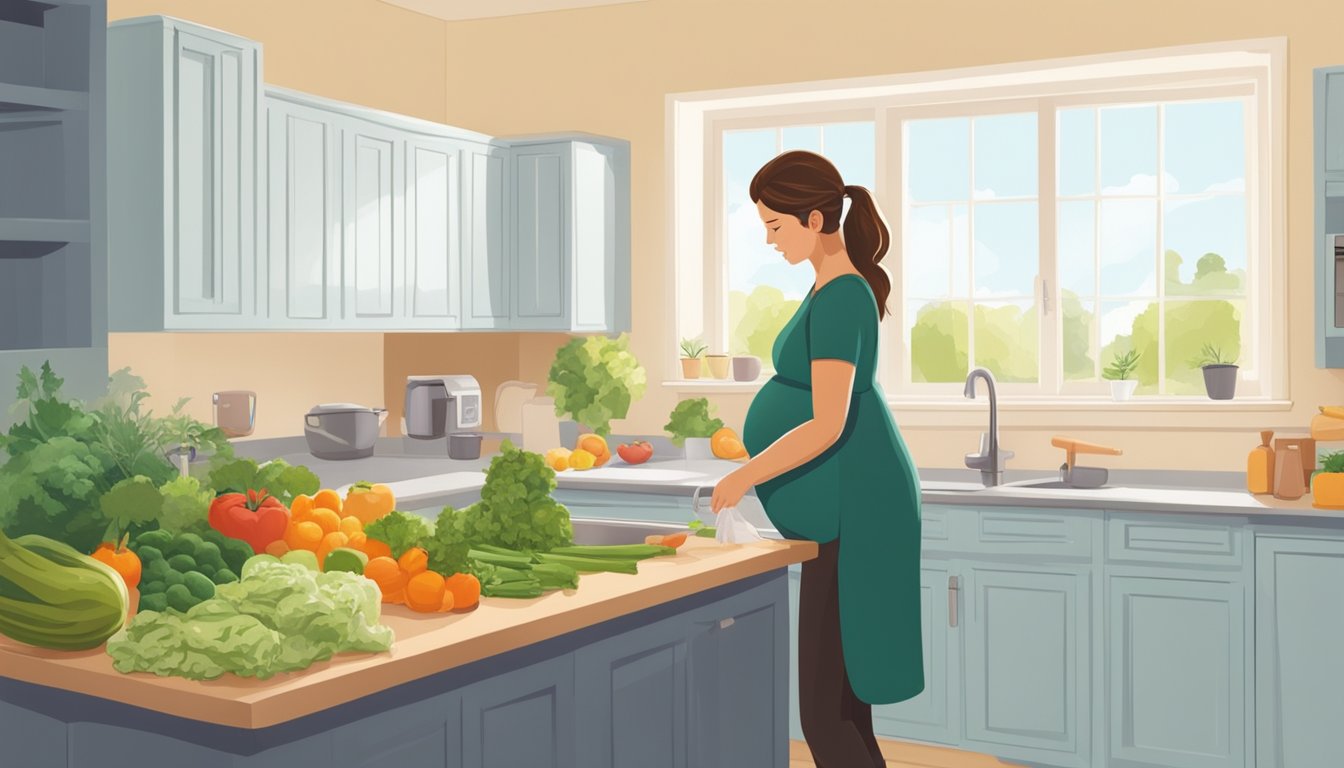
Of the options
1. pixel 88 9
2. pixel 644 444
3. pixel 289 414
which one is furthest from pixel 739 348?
pixel 88 9

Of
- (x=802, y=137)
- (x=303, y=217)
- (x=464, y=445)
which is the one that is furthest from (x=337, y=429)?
(x=802, y=137)

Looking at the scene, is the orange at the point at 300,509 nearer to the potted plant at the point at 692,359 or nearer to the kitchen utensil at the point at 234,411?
the kitchen utensil at the point at 234,411

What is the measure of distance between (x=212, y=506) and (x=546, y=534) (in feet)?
1.93

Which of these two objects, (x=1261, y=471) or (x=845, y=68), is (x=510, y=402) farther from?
(x=1261, y=471)

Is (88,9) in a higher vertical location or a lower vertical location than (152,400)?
higher

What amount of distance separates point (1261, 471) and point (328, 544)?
309 centimetres

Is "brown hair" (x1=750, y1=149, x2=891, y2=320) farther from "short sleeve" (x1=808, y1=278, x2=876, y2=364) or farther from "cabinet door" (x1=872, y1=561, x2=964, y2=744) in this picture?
"cabinet door" (x1=872, y1=561, x2=964, y2=744)

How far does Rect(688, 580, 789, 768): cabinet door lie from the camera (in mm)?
2461

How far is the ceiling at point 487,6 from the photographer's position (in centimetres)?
Result: 541

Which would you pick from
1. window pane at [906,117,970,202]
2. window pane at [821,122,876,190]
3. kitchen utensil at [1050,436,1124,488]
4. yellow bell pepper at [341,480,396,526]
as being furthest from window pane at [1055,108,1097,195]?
yellow bell pepper at [341,480,396,526]

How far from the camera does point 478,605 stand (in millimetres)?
2105

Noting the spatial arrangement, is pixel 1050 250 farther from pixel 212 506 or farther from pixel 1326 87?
pixel 212 506

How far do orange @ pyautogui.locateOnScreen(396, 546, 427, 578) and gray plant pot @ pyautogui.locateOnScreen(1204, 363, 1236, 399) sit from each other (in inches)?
132

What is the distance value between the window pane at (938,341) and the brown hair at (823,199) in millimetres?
2513
